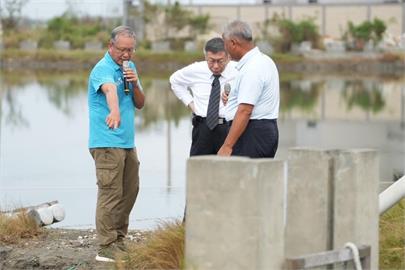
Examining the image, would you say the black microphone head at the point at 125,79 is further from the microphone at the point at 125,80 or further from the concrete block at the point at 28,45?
the concrete block at the point at 28,45

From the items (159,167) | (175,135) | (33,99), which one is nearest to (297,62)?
(33,99)

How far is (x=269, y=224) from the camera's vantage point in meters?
6.03

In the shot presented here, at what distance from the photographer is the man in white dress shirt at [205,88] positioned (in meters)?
9.18

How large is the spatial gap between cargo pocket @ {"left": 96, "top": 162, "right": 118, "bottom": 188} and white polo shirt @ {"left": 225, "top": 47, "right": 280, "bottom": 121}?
0.96 m

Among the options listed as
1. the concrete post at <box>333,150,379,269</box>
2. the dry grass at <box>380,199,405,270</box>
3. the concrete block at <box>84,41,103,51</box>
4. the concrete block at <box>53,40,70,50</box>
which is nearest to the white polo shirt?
the dry grass at <box>380,199,405,270</box>

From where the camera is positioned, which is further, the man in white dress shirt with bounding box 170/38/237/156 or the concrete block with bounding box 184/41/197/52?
the concrete block with bounding box 184/41/197/52

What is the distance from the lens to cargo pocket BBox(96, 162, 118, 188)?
8492 mm

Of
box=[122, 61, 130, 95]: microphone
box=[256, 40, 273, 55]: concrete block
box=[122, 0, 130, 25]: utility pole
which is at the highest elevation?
box=[122, 61, 130, 95]: microphone

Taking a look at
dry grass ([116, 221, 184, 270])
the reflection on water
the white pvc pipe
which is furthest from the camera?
the reflection on water

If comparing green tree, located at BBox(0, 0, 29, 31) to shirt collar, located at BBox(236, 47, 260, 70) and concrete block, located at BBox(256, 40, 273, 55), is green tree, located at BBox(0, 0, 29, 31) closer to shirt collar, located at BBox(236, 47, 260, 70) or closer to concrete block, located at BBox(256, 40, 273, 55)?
concrete block, located at BBox(256, 40, 273, 55)

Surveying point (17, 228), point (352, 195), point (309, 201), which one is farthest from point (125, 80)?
point (352, 195)

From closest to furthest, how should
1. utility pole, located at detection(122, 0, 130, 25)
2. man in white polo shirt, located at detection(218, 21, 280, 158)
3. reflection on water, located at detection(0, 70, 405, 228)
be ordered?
man in white polo shirt, located at detection(218, 21, 280, 158) < reflection on water, located at detection(0, 70, 405, 228) < utility pole, located at detection(122, 0, 130, 25)

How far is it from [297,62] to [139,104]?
52.2 meters

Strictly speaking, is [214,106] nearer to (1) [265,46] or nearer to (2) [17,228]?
(2) [17,228]
